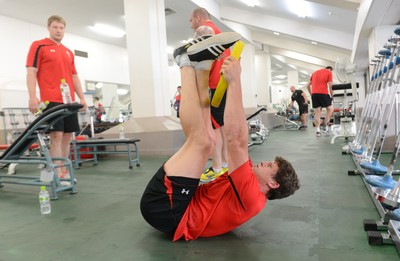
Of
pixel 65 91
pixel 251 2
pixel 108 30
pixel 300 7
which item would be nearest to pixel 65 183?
pixel 65 91

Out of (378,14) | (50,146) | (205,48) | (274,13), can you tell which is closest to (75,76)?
(50,146)

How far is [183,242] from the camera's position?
5.17ft

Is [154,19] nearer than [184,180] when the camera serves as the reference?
No

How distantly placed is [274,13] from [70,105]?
25.3 ft

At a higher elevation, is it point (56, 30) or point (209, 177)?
point (56, 30)

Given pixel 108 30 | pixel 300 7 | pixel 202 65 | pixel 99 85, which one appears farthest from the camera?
pixel 99 85

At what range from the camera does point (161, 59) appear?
5.55 meters

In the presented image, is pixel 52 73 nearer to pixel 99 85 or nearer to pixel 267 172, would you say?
pixel 267 172

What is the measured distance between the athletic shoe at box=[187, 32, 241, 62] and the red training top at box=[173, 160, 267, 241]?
661 millimetres

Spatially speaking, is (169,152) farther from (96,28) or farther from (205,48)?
(96,28)

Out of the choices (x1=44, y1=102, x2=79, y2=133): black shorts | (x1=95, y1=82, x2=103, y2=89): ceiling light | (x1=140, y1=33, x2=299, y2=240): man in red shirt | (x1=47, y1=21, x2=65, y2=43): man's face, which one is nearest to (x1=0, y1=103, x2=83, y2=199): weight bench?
(x1=44, y1=102, x2=79, y2=133): black shorts

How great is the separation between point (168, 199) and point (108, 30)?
8.87 m

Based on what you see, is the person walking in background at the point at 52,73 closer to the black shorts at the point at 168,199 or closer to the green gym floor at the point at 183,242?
the green gym floor at the point at 183,242

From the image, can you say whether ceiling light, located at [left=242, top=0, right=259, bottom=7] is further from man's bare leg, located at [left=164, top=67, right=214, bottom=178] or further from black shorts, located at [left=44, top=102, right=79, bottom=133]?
man's bare leg, located at [left=164, top=67, right=214, bottom=178]
